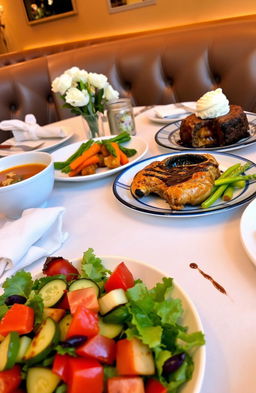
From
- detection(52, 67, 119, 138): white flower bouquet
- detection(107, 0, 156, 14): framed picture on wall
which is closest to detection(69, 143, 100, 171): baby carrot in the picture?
detection(52, 67, 119, 138): white flower bouquet

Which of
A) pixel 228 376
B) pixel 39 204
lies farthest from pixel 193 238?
pixel 39 204

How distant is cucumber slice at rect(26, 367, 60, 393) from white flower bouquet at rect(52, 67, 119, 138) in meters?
1.06

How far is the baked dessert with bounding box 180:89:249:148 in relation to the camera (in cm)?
116

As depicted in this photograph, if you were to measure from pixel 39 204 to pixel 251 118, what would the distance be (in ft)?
3.08

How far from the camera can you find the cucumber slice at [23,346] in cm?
45

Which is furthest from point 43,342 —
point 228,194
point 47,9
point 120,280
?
point 47,9

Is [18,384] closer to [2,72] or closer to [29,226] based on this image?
[29,226]

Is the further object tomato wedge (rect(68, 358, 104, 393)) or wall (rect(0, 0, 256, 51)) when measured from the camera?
wall (rect(0, 0, 256, 51))

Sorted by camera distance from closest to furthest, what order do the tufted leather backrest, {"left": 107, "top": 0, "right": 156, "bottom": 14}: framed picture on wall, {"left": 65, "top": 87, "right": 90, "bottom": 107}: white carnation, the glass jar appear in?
1. {"left": 65, "top": 87, "right": 90, "bottom": 107}: white carnation
2. the glass jar
3. the tufted leather backrest
4. {"left": 107, "top": 0, "right": 156, "bottom": 14}: framed picture on wall

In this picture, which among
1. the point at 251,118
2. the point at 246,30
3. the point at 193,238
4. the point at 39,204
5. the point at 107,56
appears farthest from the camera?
the point at 107,56

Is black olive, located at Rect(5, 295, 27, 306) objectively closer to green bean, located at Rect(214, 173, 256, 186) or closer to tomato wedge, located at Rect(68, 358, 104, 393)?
tomato wedge, located at Rect(68, 358, 104, 393)

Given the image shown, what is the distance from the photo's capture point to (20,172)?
100 cm

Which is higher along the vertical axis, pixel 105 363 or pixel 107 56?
pixel 107 56

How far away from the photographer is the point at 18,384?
0.44 meters
